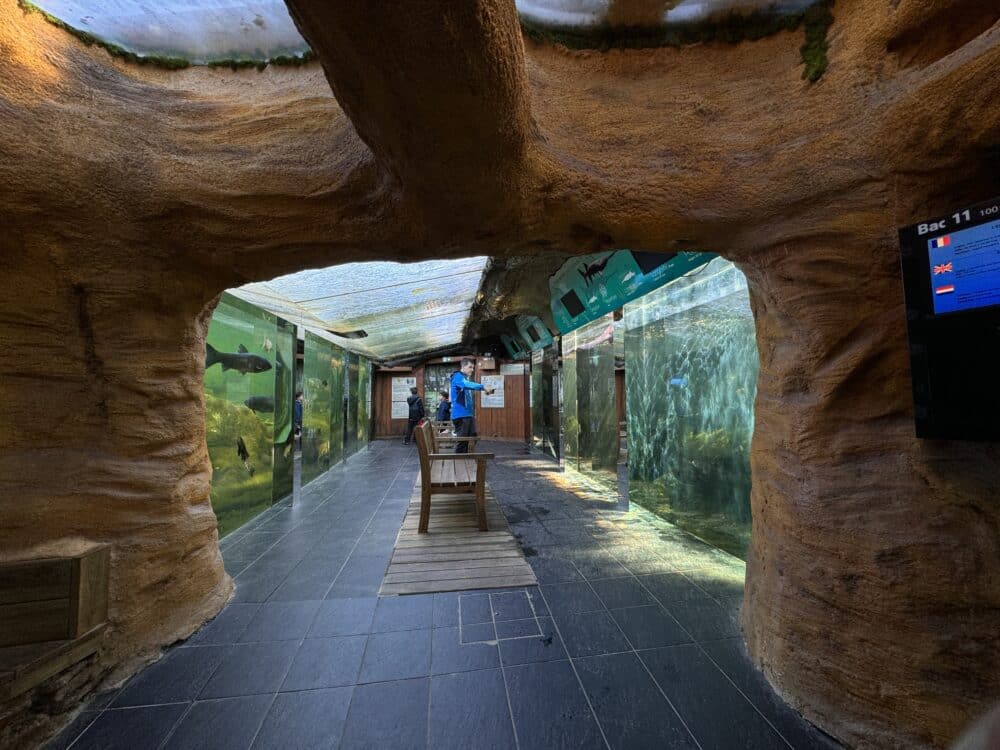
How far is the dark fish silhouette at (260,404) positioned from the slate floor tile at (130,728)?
3.01m

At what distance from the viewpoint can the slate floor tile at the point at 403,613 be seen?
2.53m

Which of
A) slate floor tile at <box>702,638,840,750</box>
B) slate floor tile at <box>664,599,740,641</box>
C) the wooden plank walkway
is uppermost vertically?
the wooden plank walkway

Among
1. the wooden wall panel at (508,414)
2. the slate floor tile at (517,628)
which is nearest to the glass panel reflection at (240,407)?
the slate floor tile at (517,628)

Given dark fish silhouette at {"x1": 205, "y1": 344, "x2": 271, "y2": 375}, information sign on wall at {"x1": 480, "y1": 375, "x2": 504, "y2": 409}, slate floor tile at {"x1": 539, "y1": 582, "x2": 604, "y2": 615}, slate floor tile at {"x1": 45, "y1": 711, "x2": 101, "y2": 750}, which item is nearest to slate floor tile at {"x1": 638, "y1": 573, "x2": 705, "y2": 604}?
slate floor tile at {"x1": 539, "y1": 582, "x2": 604, "y2": 615}

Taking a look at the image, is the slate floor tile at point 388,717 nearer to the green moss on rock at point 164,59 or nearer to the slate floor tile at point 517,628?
the slate floor tile at point 517,628

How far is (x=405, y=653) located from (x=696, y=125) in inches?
128

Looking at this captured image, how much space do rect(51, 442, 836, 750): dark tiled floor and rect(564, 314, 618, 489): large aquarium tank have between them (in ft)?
10.3

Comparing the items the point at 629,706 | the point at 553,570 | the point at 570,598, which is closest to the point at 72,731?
the point at 629,706

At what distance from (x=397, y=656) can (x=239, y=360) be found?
3.42 meters

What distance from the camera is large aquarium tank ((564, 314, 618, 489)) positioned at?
6.60m

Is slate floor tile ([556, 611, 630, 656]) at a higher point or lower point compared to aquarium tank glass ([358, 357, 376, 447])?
lower

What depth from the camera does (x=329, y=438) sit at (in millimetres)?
7645

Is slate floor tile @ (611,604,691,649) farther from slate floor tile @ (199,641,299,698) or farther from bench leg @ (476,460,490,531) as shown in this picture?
slate floor tile @ (199,641,299,698)

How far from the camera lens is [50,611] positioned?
6.40 feet
